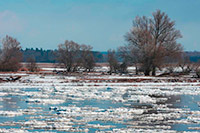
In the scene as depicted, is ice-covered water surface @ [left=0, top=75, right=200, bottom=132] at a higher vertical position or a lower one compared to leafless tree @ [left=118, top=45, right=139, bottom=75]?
lower

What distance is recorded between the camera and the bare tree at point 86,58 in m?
61.2

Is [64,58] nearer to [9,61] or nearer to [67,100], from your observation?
[9,61]

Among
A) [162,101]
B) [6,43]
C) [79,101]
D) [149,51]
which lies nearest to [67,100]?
[79,101]

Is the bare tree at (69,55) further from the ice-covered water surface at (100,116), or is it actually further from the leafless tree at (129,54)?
the ice-covered water surface at (100,116)


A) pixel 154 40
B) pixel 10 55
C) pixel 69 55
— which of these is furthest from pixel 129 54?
pixel 10 55

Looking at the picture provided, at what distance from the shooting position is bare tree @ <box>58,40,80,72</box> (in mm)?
57594

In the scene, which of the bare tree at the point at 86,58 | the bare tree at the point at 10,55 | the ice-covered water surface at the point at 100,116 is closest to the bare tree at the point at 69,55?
the bare tree at the point at 86,58

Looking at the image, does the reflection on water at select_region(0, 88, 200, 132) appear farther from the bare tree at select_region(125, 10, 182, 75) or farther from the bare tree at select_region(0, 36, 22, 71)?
the bare tree at select_region(0, 36, 22, 71)

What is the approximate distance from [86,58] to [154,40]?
18.7m

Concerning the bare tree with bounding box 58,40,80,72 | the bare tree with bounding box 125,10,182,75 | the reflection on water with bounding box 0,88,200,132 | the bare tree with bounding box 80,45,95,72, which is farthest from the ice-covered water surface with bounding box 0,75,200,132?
the bare tree with bounding box 80,45,95,72

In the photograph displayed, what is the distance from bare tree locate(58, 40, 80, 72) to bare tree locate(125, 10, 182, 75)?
12.7 metres

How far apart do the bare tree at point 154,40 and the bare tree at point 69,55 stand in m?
12.7

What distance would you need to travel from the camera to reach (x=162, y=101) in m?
18.3

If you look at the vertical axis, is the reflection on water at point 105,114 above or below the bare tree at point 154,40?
below
